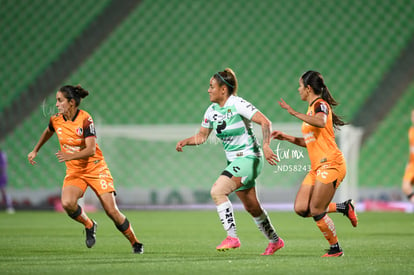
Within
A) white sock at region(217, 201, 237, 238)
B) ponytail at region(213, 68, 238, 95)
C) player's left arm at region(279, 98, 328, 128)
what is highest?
ponytail at region(213, 68, 238, 95)

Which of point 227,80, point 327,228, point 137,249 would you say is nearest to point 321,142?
point 327,228

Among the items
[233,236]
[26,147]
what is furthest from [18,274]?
[26,147]

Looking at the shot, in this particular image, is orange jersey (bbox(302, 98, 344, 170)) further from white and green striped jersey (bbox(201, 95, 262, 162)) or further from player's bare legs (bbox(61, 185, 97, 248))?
player's bare legs (bbox(61, 185, 97, 248))

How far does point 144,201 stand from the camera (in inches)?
568

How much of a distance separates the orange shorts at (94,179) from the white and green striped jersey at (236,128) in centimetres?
111

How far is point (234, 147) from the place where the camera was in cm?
590

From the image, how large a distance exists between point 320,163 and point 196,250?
1.48 metres

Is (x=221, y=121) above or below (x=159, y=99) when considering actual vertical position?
above

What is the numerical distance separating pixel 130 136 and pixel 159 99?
2.93 metres

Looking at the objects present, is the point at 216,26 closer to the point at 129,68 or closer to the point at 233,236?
the point at 129,68

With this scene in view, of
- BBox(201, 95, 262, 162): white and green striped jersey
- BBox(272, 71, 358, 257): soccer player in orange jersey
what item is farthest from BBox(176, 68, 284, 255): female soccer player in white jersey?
BBox(272, 71, 358, 257): soccer player in orange jersey

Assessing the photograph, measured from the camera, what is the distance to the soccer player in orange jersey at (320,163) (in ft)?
18.4

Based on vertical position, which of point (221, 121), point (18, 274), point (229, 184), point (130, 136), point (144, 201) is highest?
point (221, 121)

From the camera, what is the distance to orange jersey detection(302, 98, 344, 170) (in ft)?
18.7
